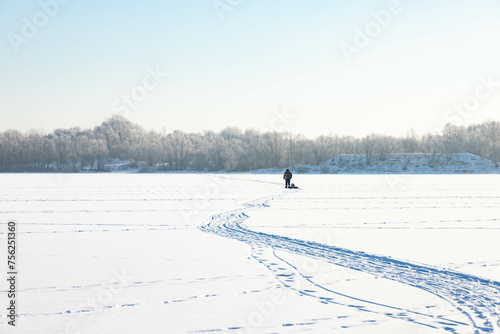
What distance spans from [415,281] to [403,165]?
59.8 m

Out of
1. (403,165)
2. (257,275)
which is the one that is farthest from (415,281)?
(403,165)

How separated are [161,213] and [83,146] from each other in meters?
72.9

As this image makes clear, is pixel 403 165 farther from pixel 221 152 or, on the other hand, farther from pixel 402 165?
pixel 221 152

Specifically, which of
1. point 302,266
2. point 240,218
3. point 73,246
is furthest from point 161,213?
point 302,266

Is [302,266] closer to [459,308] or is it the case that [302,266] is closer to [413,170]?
[459,308]

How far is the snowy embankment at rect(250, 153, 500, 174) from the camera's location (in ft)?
194

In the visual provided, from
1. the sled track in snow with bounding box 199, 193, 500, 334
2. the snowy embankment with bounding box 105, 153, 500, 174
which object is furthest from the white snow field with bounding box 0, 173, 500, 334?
the snowy embankment with bounding box 105, 153, 500, 174

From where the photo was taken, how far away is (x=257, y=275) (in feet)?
20.7

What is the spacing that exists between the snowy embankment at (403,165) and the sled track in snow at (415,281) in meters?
52.2

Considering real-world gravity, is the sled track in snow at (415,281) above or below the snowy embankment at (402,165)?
below

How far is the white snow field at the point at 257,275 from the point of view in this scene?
4535 mm

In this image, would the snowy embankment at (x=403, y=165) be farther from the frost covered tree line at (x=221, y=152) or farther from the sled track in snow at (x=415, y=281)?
the sled track in snow at (x=415, y=281)

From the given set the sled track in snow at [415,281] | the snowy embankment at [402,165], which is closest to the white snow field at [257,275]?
the sled track in snow at [415,281]

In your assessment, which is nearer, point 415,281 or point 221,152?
point 415,281
